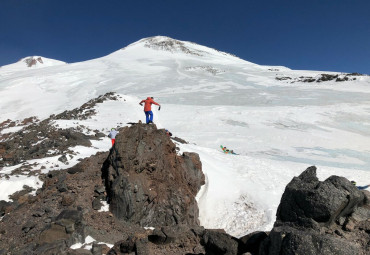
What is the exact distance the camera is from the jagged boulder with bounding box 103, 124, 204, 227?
345 inches

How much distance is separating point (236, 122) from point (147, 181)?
17693mm

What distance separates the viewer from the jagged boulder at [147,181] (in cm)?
877

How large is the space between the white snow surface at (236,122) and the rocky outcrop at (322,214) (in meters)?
6.10

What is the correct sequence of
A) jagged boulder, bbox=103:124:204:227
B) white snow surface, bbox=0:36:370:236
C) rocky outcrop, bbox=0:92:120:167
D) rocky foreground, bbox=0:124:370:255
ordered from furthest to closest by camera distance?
white snow surface, bbox=0:36:370:236 < rocky outcrop, bbox=0:92:120:167 < jagged boulder, bbox=103:124:204:227 < rocky foreground, bbox=0:124:370:255

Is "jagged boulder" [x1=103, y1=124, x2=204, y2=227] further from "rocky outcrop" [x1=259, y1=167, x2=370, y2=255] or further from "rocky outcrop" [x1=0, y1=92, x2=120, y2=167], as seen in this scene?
"rocky outcrop" [x1=259, y1=167, x2=370, y2=255]

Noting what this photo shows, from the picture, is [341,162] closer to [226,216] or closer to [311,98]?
[226,216]

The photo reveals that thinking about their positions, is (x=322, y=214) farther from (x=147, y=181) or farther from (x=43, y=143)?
(x=43, y=143)

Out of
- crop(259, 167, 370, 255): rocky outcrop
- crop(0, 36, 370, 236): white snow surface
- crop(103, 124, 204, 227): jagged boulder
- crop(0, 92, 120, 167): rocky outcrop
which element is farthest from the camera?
crop(0, 36, 370, 236): white snow surface

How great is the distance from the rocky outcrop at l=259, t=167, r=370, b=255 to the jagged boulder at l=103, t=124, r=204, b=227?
193 inches

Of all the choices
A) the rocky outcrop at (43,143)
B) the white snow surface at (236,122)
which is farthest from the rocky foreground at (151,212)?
the rocky outcrop at (43,143)

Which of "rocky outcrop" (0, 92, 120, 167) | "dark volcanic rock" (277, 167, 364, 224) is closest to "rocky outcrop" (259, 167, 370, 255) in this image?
"dark volcanic rock" (277, 167, 364, 224)

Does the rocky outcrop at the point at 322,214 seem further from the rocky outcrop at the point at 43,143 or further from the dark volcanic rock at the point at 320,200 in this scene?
the rocky outcrop at the point at 43,143

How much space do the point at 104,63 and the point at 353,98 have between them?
59.3 m

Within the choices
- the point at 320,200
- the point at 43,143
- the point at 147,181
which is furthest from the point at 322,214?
the point at 43,143
